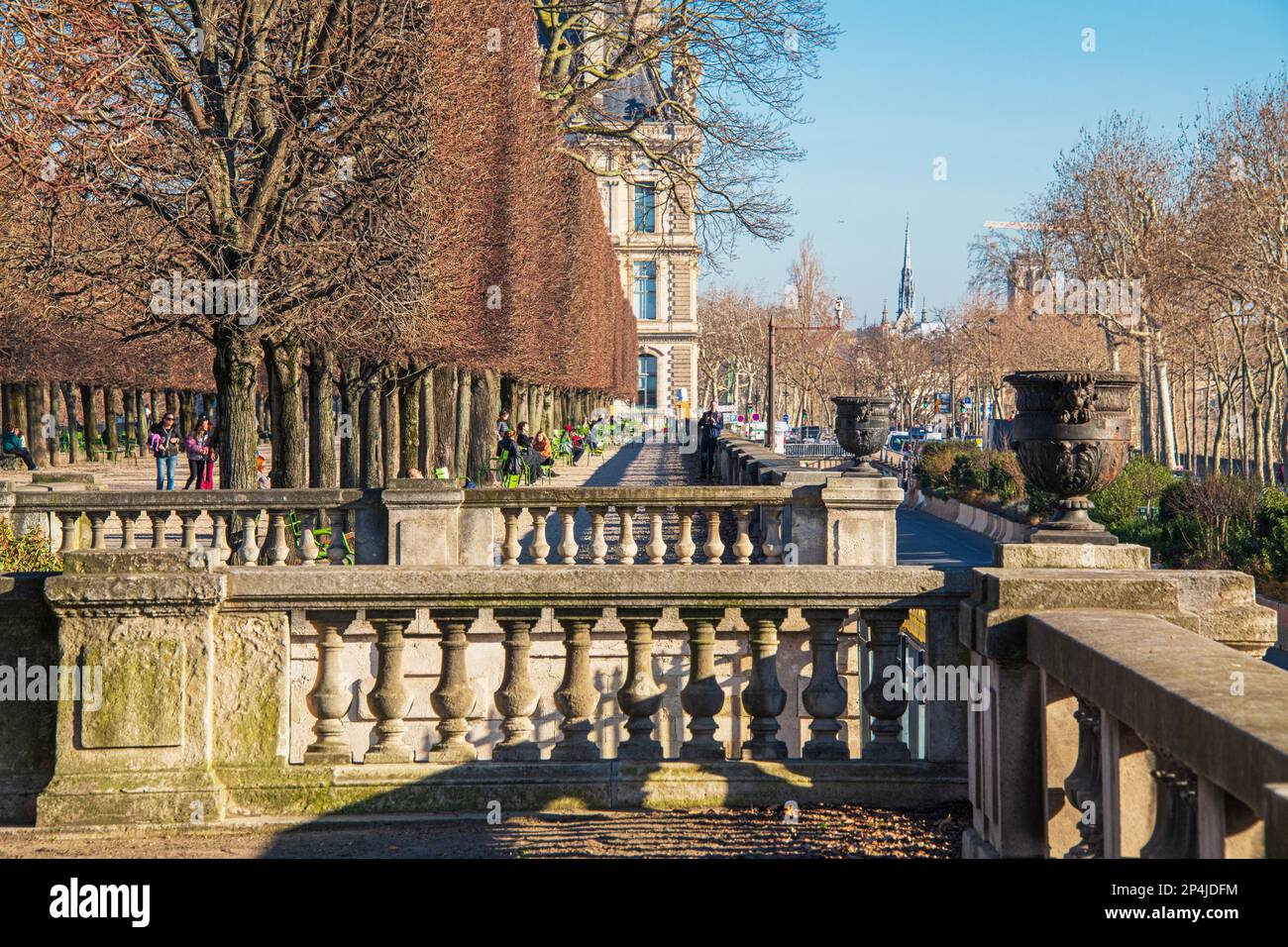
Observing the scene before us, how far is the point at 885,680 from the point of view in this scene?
6.50 metres

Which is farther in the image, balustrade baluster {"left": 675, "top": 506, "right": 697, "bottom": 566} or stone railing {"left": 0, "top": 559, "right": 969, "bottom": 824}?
balustrade baluster {"left": 675, "top": 506, "right": 697, "bottom": 566}

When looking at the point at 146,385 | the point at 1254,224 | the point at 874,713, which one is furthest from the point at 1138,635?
the point at 146,385

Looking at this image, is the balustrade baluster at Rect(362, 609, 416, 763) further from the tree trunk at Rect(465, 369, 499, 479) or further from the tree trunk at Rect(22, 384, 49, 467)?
the tree trunk at Rect(22, 384, 49, 467)

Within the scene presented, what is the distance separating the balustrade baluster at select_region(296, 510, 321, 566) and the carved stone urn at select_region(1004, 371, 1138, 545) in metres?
8.25

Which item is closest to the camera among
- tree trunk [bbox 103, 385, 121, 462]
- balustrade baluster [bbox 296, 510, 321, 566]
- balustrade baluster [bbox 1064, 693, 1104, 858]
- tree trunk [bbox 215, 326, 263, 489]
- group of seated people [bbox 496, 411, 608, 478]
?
balustrade baluster [bbox 1064, 693, 1104, 858]

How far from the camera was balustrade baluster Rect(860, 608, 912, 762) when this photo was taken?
6.45 metres

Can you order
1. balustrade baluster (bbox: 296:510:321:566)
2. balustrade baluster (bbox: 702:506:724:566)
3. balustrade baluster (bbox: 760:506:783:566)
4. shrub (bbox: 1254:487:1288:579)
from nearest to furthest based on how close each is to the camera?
balustrade baluster (bbox: 296:510:321:566), balustrade baluster (bbox: 702:506:724:566), balustrade baluster (bbox: 760:506:783:566), shrub (bbox: 1254:487:1288:579)

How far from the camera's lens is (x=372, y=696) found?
21.0 feet

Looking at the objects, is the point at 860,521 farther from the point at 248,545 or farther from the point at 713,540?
the point at 248,545

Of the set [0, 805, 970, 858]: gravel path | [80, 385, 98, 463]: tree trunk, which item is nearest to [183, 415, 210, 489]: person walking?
[0, 805, 970, 858]: gravel path

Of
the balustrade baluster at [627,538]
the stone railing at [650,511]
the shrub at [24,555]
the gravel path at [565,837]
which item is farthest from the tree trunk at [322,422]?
the gravel path at [565,837]

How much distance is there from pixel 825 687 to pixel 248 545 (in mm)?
9086

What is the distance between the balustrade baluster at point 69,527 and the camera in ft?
48.9

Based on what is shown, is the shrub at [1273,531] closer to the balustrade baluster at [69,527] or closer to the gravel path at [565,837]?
the balustrade baluster at [69,527]
